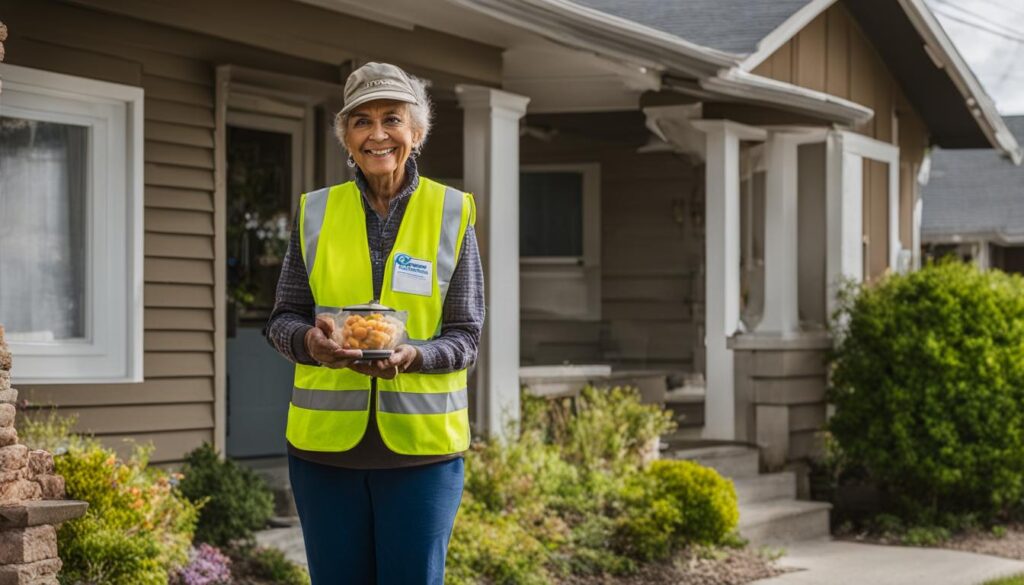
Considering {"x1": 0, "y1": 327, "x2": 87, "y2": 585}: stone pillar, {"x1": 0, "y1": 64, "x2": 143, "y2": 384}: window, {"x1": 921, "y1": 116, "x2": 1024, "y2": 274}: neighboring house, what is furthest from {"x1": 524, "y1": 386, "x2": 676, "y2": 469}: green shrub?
{"x1": 921, "y1": 116, "x2": 1024, "y2": 274}: neighboring house

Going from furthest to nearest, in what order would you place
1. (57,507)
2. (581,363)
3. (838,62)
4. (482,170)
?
1. (581,363)
2. (838,62)
3. (482,170)
4. (57,507)

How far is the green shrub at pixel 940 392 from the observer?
9.93 m

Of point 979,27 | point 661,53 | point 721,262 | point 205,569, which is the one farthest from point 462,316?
point 979,27

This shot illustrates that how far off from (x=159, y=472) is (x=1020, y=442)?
6021 millimetres

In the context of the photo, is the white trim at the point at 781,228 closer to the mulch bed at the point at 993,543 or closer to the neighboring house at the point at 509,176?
the neighboring house at the point at 509,176

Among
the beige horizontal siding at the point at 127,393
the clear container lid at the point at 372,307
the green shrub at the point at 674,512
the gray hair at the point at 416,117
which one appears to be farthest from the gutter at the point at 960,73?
the clear container lid at the point at 372,307

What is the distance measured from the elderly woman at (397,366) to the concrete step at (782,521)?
20.0 feet

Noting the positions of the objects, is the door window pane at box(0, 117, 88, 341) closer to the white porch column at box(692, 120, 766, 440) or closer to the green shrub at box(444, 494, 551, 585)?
the green shrub at box(444, 494, 551, 585)

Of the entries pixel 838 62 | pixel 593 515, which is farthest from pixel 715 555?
pixel 838 62

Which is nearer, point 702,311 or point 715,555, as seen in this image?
point 715,555

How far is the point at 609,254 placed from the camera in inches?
546

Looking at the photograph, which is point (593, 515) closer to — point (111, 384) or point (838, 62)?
point (111, 384)

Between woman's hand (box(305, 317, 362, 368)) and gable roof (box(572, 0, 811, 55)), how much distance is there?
761cm

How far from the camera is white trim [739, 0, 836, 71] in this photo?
34.1 feet
